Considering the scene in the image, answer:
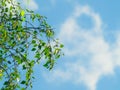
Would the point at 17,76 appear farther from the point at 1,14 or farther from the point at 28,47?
the point at 1,14

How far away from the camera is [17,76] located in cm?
1047

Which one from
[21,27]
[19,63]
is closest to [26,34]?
[21,27]

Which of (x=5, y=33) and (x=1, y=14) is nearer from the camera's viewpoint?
(x=5, y=33)

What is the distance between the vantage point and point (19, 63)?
34.0ft

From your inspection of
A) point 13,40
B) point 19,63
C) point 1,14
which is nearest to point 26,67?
point 19,63

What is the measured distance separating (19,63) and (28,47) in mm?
727

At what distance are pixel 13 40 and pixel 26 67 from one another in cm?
90

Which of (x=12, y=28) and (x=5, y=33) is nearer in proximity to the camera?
(x=5, y=33)

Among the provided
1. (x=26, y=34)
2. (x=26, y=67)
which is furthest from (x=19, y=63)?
(x=26, y=34)

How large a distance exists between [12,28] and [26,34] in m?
0.44

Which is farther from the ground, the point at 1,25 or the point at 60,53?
the point at 1,25

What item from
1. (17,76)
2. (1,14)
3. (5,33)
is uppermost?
(1,14)

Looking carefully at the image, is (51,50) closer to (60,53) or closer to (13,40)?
(60,53)

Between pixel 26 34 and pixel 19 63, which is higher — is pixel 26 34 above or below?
above
